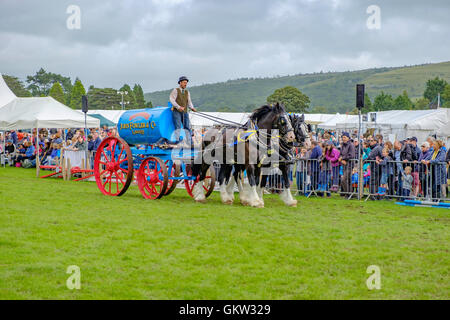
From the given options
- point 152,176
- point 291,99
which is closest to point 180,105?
point 152,176

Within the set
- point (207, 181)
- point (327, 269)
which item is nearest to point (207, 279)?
point (327, 269)

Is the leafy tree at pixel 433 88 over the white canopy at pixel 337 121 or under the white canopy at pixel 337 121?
over

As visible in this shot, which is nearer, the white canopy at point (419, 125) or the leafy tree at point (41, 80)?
the white canopy at point (419, 125)

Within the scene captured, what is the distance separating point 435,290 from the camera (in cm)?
552

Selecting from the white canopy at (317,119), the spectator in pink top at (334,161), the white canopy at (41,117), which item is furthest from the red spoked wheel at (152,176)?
the white canopy at (317,119)

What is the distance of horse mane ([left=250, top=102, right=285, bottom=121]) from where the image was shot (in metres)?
11.7

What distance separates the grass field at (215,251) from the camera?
5414 millimetres

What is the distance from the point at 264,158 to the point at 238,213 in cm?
167

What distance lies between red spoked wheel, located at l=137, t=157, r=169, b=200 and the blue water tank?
56 cm

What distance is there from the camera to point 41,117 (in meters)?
21.4

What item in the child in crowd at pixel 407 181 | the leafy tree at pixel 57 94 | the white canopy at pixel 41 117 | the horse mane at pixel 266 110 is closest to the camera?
the horse mane at pixel 266 110

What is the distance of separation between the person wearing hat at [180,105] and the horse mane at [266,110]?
1.63 m

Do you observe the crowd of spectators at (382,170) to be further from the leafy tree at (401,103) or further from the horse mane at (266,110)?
the leafy tree at (401,103)

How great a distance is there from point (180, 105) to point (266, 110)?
2.10 meters
